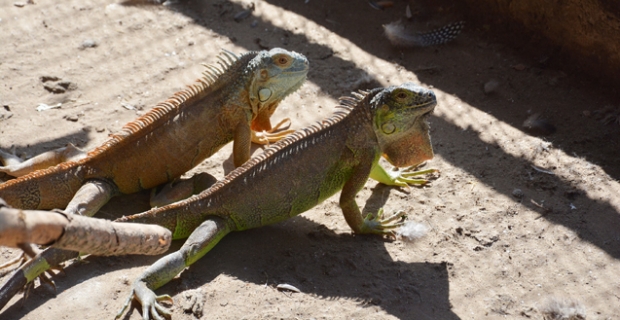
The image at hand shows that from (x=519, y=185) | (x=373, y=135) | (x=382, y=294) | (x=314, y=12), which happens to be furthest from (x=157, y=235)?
(x=314, y=12)

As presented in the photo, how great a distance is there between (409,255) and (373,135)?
802mm

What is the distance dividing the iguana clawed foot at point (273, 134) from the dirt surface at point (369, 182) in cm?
17

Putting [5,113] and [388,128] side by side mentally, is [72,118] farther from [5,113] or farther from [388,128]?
[388,128]

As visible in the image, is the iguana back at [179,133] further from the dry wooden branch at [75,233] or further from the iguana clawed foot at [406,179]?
the dry wooden branch at [75,233]

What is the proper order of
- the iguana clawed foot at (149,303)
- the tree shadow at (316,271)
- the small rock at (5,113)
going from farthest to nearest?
the small rock at (5,113)
the tree shadow at (316,271)
the iguana clawed foot at (149,303)

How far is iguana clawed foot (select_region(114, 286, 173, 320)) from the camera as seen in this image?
3.44m

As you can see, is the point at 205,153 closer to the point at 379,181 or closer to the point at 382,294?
the point at 379,181

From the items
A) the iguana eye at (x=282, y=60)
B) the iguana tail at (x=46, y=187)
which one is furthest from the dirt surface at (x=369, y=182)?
the iguana eye at (x=282, y=60)

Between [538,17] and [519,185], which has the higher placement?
[538,17]

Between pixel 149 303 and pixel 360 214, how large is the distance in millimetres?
1448

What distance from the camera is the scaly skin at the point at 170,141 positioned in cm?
425

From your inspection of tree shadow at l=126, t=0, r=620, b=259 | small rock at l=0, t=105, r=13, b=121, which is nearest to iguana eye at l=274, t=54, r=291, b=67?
tree shadow at l=126, t=0, r=620, b=259

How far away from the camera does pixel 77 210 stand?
4105 mm

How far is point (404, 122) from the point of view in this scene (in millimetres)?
4016
